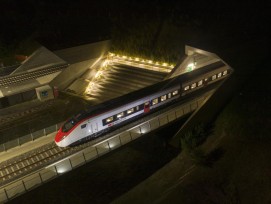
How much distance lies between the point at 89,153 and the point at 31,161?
3.92 metres

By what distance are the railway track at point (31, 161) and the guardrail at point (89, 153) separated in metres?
0.60

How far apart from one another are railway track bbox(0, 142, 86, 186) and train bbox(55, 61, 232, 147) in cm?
59

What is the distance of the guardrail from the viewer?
16136mm

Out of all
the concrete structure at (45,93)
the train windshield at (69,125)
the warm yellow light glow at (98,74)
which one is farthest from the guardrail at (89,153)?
the warm yellow light glow at (98,74)

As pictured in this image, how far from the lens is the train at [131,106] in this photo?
1905 cm

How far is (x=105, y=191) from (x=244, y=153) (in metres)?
10.3

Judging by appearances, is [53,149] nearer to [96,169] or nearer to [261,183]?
[96,169]

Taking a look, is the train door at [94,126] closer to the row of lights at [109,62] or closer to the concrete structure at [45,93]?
the concrete structure at [45,93]

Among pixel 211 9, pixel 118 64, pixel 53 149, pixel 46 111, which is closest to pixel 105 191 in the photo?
pixel 53 149

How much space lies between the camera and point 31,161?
18.9m

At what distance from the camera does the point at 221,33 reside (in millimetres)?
31828

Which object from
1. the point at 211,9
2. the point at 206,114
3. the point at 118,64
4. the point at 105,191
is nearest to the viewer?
the point at 105,191

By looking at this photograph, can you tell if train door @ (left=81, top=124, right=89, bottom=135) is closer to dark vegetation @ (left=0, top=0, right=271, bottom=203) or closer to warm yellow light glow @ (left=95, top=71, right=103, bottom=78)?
dark vegetation @ (left=0, top=0, right=271, bottom=203)

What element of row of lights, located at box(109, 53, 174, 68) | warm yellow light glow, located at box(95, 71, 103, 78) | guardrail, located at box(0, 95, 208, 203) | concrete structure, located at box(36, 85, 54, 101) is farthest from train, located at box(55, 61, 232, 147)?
warm yellow light glow, located at box(95, 71, 103, 78)
